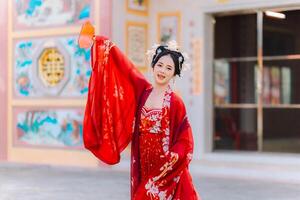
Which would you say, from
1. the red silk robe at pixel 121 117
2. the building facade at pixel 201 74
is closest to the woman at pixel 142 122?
the red silk robe at pixel 121 117

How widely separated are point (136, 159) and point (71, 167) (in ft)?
23.9

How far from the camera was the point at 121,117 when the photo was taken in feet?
14.9

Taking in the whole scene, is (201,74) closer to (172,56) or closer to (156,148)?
(172,56)

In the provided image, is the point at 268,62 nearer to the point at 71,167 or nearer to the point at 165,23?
the point at 165,23

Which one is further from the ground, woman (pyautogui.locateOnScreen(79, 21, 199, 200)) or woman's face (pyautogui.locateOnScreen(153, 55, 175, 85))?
woman's face (pyautogui.locateOnScreen(153, 55, 175, 85))

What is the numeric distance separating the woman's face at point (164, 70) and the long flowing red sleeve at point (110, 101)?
12 cm

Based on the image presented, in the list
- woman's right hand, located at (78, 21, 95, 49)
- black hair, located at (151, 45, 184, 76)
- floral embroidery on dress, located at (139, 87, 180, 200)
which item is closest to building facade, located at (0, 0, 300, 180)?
black hair, located at (151, 45, 184, 76)

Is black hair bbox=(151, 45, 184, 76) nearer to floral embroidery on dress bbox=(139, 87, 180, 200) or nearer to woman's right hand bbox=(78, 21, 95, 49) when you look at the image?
floral embroidery on dress bbox=(139, 87, 180, 200)

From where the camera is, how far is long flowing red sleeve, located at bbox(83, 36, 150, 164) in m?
4.51

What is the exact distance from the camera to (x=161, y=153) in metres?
4.35

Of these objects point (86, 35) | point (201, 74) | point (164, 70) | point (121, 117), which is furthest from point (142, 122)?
point (201, 74)

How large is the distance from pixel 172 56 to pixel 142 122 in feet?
1.74

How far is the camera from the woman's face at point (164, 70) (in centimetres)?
448

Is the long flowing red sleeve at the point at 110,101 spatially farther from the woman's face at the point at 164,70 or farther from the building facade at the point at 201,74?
the building facade at the point at 201,74
